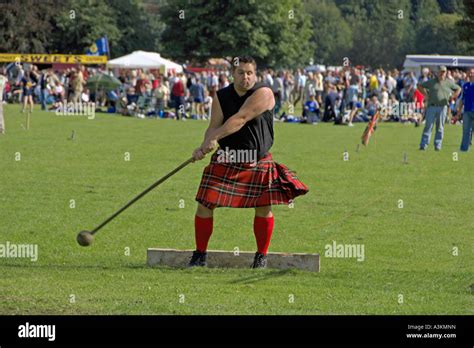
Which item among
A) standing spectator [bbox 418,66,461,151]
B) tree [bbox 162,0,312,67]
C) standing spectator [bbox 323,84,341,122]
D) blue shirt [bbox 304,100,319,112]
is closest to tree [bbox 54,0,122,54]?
tree [bbox 162,0,312,67]

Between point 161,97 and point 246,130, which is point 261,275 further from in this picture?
point 161,97

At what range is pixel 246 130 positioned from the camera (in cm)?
923

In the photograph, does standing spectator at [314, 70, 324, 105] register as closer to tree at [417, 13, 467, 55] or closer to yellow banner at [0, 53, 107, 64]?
yellow banner at [0, 53, 107, 64]

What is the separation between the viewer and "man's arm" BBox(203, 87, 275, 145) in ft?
29.6

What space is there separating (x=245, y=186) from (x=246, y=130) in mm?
492

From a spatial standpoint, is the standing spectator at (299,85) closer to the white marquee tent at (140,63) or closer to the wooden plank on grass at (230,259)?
the white marquee tent at (140,63)

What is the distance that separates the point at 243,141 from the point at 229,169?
0.90ft

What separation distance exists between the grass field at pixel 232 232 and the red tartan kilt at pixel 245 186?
630 mm

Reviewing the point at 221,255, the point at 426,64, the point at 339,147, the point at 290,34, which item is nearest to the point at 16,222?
the point at 221,255

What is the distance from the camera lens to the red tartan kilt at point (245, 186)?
364 inches
